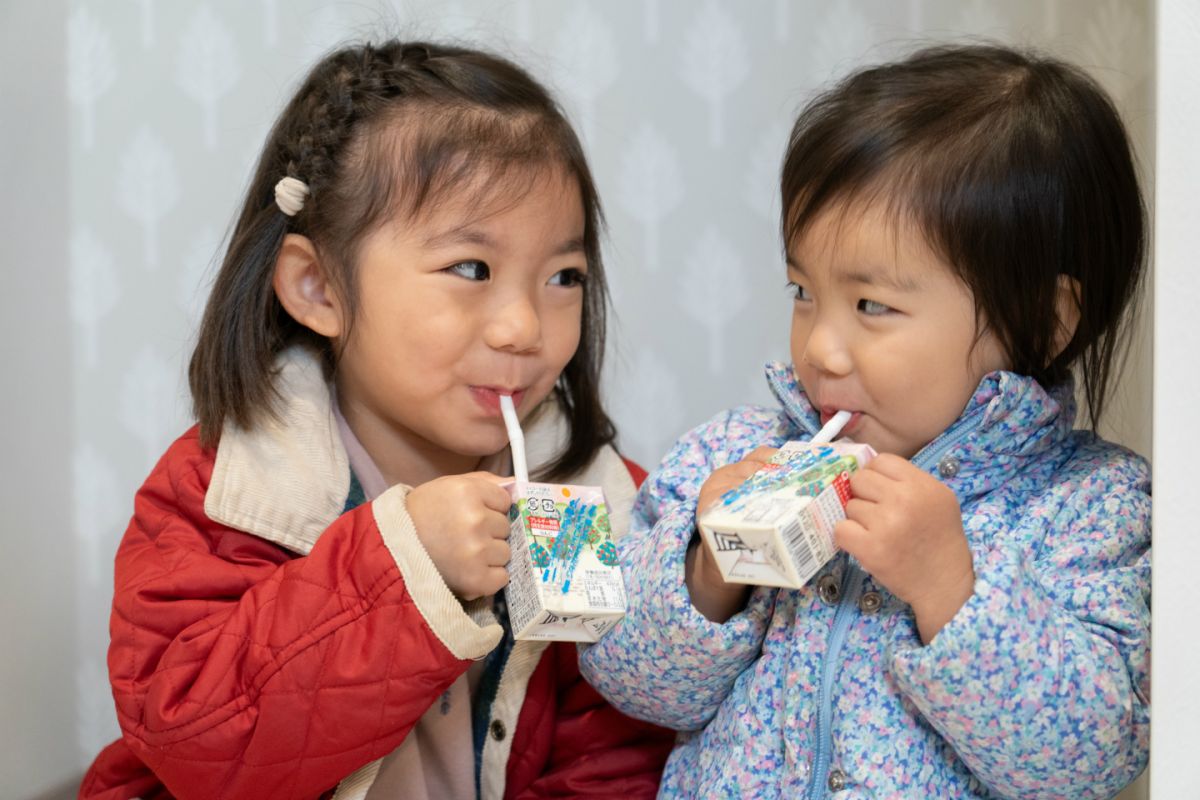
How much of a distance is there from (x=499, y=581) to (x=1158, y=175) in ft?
1.80

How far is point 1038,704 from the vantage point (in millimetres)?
862

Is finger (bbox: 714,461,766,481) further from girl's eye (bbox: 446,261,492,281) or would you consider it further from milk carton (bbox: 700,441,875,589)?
girl's eye (bbox: 446,261,492,281)

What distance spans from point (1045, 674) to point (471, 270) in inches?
22.7

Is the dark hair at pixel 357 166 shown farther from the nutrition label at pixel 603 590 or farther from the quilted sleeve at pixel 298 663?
the nutrition label at pixel 603 590

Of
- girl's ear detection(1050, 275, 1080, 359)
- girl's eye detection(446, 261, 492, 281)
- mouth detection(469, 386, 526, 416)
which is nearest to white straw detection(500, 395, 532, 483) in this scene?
mouth detection(469, 386, 526, 416)

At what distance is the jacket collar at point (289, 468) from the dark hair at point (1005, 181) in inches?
18.0

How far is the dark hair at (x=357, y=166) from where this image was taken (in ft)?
3.71

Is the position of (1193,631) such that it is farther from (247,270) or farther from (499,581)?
(247,270)

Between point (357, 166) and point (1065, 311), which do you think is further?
point (357, 166)

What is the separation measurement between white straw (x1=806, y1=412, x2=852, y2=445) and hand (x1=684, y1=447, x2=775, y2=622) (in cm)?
4

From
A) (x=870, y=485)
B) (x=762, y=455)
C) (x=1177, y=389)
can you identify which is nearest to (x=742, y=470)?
(x=762, y=455)

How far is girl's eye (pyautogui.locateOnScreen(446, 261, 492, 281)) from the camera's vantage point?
3.68 ft

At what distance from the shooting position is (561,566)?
36.7 inches

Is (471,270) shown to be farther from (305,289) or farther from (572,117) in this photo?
(572,117)
